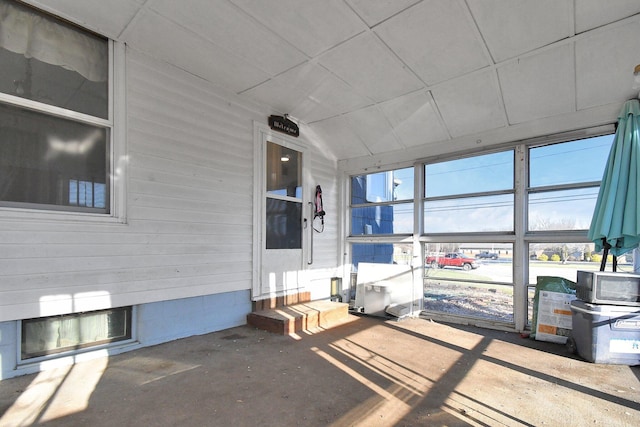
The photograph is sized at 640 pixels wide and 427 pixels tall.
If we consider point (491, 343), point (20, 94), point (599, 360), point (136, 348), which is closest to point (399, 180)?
point (491, 343)

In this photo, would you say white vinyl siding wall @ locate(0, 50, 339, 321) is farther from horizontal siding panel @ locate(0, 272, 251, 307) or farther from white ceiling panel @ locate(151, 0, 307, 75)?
white ceiling panel @ locate(151, 0, 307, 75)

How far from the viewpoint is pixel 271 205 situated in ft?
16.5

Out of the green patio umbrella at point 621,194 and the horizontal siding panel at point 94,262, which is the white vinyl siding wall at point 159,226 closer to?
the horizontal siding panel at point 94,262

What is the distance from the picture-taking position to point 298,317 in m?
4.36

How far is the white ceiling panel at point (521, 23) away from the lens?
3057 millimetres

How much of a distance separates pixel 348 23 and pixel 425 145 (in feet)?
8.42

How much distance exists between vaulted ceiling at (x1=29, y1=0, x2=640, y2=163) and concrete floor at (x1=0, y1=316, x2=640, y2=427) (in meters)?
3.11

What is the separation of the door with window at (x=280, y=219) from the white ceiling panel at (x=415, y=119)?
1.66m

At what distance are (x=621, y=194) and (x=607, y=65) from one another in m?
1.43

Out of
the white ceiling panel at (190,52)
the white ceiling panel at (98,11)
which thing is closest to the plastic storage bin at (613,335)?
the white ceiling panel at (190,52)

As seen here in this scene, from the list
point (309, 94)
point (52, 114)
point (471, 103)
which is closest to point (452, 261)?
point (471, 103)

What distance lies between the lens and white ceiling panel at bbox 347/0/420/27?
3.12m

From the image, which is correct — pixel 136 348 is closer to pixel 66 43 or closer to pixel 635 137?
pixel 66 43

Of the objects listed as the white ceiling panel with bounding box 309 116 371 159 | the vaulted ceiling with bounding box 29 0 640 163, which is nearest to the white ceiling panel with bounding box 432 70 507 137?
the vaulted ceiling with bounding box 29 0 640 163
